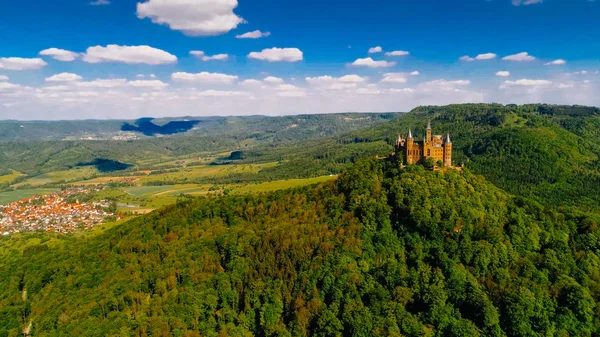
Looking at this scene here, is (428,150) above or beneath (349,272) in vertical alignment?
above

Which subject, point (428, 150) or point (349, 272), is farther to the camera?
point (428, 150)

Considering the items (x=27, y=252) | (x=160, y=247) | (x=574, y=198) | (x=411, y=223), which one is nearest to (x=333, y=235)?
(x=411, y=223)

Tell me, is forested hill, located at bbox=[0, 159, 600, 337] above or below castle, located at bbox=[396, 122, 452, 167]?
below

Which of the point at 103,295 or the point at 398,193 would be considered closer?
the point at 103,295

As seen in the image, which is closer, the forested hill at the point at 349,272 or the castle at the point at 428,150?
the forested hill at the point at 349,272

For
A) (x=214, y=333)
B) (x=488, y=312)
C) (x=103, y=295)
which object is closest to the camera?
(x=488, y=312)

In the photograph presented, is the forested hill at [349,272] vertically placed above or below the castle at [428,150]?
below

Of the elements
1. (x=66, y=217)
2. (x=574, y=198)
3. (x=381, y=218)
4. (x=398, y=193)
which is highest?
(x=398, y=193)

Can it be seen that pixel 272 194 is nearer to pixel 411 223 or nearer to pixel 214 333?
pixel 411 223
